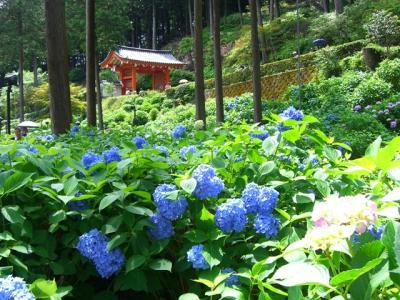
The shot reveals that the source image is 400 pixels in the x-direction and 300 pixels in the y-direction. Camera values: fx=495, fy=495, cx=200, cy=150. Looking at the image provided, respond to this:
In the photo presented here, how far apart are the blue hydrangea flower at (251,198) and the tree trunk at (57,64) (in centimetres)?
522

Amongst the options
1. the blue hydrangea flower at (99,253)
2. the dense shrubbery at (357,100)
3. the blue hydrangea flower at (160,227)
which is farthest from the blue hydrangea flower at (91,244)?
the dense shrubbery at (357,100)

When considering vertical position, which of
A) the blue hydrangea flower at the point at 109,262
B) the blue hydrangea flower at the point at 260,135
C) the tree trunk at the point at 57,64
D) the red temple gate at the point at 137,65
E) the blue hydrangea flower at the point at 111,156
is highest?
the red temple gate at the point at 137,65

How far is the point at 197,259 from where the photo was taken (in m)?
1.43

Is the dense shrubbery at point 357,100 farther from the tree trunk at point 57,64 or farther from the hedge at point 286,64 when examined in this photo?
the tree trunk at point 57,64

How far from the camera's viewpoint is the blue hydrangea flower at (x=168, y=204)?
1.54 meters

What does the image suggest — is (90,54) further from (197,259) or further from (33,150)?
(197,259)

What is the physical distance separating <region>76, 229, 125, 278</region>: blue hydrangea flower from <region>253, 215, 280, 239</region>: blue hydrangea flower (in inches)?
17.0

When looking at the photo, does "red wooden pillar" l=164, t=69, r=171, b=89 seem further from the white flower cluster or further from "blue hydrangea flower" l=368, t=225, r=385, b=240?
the white flower cluster

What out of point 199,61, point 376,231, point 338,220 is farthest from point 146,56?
point 338,220

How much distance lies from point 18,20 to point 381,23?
59.7 feet

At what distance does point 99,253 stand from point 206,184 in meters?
0.39

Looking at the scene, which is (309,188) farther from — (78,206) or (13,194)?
(13,194)

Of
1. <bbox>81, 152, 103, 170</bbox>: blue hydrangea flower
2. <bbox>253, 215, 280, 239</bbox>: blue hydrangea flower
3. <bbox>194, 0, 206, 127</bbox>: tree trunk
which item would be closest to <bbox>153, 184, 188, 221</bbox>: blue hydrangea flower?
<bbox>253, 215, 280, 239</bbox>: blue hydrangea flower

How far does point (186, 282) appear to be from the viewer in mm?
1663
